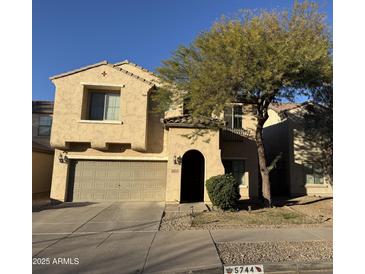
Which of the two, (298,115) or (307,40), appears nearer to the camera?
(307,40)

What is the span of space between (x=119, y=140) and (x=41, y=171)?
6498 mm

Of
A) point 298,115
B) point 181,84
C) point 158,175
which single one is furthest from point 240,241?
point 298,115

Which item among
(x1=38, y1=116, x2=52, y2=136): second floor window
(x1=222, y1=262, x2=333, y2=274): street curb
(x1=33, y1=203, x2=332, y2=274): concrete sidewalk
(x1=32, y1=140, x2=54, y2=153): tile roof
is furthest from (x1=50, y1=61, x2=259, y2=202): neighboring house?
(x1=222, y1=262, x2=333, y2=274): street curb

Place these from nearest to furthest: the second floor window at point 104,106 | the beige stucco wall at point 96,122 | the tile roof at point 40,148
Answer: the beige stucco wall at point 96,122 < the second floor window at point 104,106 < the tile roof at point 40,148

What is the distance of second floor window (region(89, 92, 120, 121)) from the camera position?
15.4 m

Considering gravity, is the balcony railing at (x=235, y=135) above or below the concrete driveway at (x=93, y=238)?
above

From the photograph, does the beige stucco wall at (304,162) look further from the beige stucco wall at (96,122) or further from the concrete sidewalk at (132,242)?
the beige stucco wall at (96,122)

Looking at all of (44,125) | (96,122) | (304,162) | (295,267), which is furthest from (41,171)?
(304,162)

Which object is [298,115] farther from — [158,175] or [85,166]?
[85,166]

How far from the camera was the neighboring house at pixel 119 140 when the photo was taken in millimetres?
14203

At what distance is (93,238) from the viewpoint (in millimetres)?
7523

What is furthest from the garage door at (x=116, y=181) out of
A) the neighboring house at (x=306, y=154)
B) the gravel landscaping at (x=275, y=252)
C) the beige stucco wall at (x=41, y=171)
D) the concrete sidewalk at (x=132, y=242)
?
the neighboring house at (x=306, y=154)
